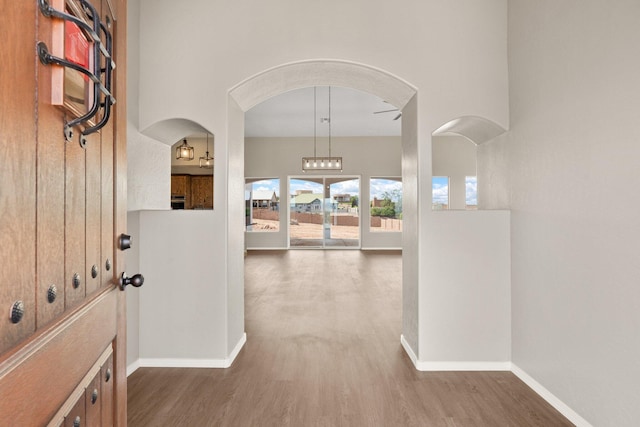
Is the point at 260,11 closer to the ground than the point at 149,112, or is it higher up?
higher up

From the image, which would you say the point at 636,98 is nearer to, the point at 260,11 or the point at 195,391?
the point at 260,11

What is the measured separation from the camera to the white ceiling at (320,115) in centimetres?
721

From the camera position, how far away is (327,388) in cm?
285

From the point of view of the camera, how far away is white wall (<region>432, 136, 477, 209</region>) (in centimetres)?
1088

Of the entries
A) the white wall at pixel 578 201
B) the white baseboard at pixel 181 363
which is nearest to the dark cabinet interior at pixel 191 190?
the white baseboard at pixel 181 363

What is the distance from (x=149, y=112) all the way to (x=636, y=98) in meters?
3.36

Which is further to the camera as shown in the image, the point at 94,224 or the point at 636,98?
the point at 636,98

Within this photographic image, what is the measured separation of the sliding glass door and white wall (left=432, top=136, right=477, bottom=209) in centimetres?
250

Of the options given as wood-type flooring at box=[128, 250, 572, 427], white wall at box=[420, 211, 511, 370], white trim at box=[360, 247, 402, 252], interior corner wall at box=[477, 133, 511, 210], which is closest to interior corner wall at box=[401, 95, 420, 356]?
white wall at box=[420, 211, 511, 370]

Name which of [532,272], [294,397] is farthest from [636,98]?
[294,397]

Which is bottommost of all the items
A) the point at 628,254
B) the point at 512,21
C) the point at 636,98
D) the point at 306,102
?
the point at 628,254

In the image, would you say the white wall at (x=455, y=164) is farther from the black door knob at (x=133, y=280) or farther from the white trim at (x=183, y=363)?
the black door knob at (x=133, y=280)

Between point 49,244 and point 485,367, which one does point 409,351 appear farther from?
point 49,244

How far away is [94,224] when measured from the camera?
3.79 ft
